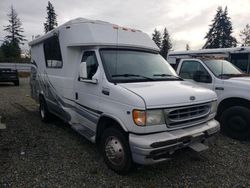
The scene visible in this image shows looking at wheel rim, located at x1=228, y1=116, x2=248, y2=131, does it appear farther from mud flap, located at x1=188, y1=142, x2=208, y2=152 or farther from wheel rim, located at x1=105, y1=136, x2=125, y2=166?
wheel rim, located at x1=105, y1=136, x2=125, y2=166

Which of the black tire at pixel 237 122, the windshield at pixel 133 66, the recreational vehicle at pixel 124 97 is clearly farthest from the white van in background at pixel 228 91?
the windshield at pixel 133 66

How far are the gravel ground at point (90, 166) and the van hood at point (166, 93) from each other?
2.81ft

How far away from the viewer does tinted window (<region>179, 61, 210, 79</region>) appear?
19.9 ft

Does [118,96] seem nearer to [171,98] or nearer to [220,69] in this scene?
[171,98]

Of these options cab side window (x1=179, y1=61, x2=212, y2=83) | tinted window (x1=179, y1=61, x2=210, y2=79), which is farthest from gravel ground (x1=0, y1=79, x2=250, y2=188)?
tinted window (x1=179, y1=61, x2=210, y2=79)

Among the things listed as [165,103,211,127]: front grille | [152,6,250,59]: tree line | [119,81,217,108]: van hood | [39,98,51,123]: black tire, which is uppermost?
[152,6,250,59]: tree line

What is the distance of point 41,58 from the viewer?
676 cm

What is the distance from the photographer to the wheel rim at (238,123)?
206 inches

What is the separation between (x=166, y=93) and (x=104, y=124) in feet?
4.29

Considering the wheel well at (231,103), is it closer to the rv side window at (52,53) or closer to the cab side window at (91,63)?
the cab side window at (91,63)

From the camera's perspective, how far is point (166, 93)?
133 inches

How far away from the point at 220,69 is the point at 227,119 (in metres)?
1.41

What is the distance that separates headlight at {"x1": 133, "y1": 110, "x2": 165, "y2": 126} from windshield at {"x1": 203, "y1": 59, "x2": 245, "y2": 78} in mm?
3319

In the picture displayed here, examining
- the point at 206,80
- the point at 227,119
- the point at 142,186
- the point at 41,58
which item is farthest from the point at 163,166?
the point at 41,58
